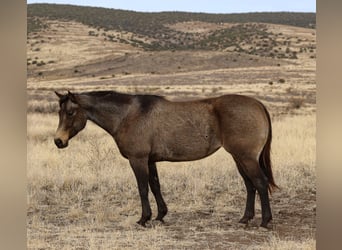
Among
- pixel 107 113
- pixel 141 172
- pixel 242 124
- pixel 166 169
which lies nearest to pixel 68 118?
pixel 107 113

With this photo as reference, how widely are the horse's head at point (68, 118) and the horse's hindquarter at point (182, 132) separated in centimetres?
51

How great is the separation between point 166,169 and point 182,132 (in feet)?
4.13

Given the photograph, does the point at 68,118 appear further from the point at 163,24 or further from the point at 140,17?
the point at 163,24

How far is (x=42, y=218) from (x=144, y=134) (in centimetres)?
113

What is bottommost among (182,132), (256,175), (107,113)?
(256,175)

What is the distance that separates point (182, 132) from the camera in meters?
4.09

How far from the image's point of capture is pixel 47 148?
6.26 m

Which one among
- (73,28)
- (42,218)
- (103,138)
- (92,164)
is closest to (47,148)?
(103,138)

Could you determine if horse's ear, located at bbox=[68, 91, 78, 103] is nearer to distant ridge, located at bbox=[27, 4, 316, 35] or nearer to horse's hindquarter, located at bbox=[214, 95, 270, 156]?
horse's hindquarter, located at bbox=[214, 95, 270, 156]

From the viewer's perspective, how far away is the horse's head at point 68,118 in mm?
4059

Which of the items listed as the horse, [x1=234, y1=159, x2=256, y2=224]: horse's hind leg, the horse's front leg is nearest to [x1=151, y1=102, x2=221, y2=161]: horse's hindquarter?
the horse

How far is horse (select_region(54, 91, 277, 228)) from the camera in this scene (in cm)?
404

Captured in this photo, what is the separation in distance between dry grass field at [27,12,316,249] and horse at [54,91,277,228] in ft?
0.97
